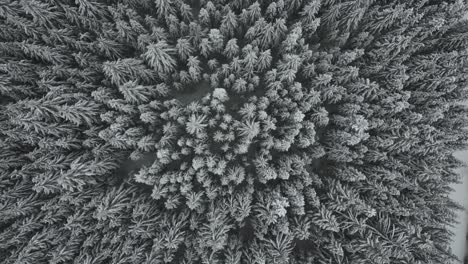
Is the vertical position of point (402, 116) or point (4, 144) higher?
point (402, 116)

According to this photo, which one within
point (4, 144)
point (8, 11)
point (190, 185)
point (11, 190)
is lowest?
point (11, 190)

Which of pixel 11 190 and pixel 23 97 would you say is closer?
pixel 11 190

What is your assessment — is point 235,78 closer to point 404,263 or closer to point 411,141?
point 411,141

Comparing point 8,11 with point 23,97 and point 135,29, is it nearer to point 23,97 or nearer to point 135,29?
point 23,97

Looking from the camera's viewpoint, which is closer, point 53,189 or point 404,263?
point 53,189

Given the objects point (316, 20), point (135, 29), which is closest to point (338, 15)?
point (316, 20)

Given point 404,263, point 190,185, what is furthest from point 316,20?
point 404,263
